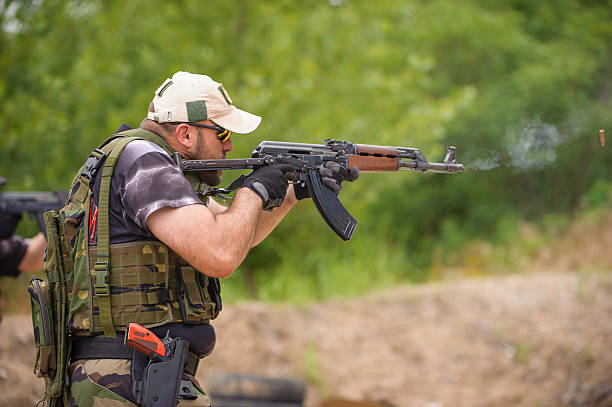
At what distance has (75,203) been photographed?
2.56m

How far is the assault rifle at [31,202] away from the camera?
504 centimetres

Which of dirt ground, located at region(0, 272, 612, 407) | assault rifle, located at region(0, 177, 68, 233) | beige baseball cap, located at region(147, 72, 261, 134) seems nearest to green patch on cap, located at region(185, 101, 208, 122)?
beige baseball cap, located at region(147, 72, 261, 134)

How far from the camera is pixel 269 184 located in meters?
2.62

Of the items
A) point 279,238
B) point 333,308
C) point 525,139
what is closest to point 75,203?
point 525,139

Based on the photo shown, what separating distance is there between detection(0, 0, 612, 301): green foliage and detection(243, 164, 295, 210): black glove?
70.7 inches

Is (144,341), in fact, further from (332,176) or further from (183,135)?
(332,176)

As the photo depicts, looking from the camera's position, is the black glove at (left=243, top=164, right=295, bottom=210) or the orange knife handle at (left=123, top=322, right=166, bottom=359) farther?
the black glove at (left=243, top=164, right=295, bottom=210)

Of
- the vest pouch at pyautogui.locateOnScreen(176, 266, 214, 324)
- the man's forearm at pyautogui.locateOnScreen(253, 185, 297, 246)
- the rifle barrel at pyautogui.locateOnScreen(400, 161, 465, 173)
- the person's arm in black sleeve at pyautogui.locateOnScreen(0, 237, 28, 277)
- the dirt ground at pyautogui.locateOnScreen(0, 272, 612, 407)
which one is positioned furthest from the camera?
the dirt ground at pyautogui.locateOnScreen(0, 272, 612, 407)

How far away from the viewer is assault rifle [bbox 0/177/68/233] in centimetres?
504

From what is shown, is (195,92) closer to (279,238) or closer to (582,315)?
(582,315)

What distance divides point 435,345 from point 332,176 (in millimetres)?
4618

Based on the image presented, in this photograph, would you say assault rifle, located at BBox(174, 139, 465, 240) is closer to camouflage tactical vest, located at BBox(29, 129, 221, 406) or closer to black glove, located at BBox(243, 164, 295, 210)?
black glove, located at BBox(243, 164, 295, 210)

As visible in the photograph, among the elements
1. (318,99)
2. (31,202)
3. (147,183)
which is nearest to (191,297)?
(147,183)

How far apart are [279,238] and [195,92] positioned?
6906 millimetres
